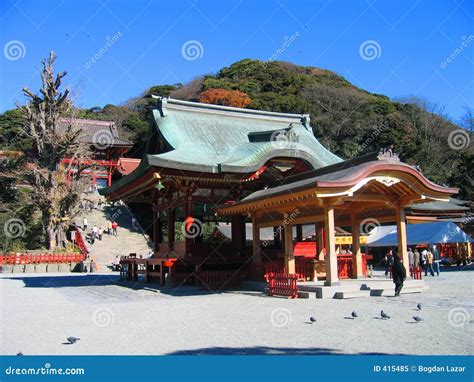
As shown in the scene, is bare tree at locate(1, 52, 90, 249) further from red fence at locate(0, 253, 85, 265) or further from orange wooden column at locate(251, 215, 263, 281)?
orange wooden column at locate(251, 215, 263, 281)

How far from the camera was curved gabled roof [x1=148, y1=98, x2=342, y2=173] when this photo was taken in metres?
14.6

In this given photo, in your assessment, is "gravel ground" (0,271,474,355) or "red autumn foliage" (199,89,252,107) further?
"red autumn foliage" (199,89,252,107)

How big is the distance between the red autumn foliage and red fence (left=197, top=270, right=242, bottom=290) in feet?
142

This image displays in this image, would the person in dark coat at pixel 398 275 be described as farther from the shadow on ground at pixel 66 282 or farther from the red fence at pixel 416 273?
the shadow on ground at pixel 66 282

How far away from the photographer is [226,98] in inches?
2269

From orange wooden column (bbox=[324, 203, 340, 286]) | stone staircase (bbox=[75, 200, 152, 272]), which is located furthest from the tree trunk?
orange wooden column (bbox=[324, 203, 340, 286])

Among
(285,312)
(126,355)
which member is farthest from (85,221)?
(126,355)

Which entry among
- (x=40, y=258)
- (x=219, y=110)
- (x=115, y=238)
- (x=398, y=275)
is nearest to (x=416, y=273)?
(x=398, y=275)

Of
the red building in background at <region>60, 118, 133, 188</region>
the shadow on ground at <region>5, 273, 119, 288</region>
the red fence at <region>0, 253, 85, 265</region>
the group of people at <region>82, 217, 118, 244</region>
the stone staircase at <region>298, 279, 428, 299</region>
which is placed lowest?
the shadow on ground at <region>5, 273, 119, 288</region>

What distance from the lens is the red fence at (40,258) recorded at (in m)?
27.6

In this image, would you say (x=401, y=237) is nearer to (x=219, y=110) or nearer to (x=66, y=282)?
(x=219, y=110)

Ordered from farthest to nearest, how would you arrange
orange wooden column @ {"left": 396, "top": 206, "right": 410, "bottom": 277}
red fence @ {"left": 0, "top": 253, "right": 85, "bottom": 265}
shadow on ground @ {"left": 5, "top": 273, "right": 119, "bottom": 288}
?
red fence @ {"left": 0, "top": 253, "right": 85, "bottom": 265} → shadow on ground @ {"left": 5, "top": 273, "right": 119, "bottom": 288} → orange wooden column @ {"left": 396, "top": 206, "right": 410, "bottom": 277}

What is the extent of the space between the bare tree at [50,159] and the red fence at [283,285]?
20.0 m

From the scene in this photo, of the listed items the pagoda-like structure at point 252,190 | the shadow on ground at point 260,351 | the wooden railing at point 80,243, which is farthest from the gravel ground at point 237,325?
the wooden railing at point 80,243
